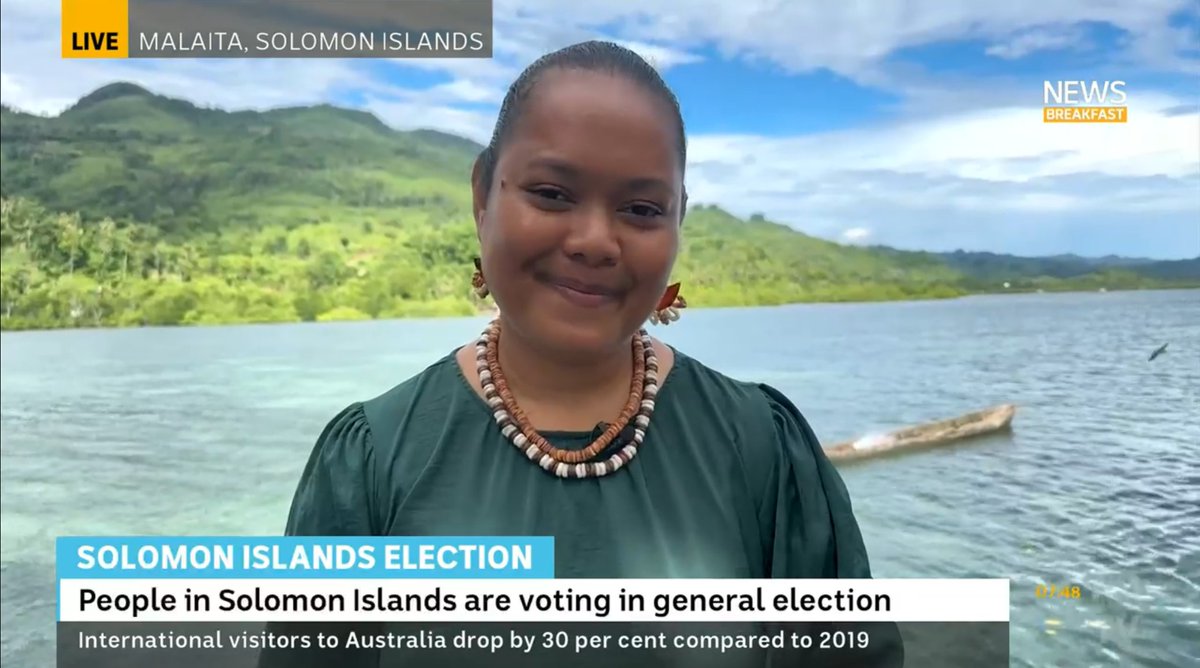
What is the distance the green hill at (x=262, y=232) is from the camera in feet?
5.09

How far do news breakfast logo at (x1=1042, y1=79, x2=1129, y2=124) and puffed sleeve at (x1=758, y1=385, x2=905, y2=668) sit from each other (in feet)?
2.91

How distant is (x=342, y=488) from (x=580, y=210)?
0.29 m

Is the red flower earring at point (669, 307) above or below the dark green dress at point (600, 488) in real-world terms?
above

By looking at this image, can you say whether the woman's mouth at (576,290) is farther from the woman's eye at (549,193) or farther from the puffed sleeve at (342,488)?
the puffed sleeve at (342,488)

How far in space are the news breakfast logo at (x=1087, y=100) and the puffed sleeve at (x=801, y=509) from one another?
2.91ft

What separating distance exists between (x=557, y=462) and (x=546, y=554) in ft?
0.32

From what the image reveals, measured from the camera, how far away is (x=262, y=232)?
6.32 feet

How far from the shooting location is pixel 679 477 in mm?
613

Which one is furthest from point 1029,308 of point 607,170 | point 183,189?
point 183,189

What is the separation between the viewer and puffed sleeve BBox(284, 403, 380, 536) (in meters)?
0.59
